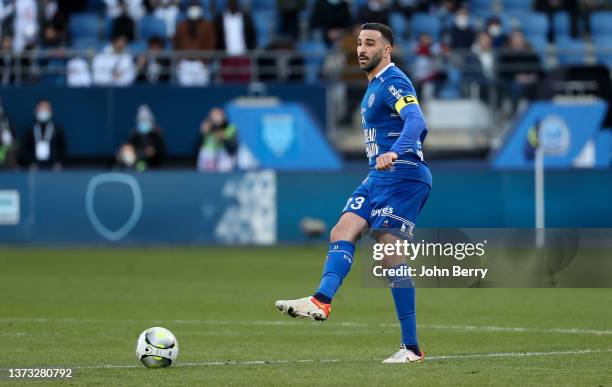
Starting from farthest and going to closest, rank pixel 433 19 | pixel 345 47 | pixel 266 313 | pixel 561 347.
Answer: pixel 433 19 → pixel 345 47 → pixel 266 313 → pixel 561 347

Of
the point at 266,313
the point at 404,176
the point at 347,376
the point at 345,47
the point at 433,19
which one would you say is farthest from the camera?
the point at 433,19

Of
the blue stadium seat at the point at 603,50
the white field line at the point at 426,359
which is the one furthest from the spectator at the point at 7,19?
the white field line at the point at 426,359

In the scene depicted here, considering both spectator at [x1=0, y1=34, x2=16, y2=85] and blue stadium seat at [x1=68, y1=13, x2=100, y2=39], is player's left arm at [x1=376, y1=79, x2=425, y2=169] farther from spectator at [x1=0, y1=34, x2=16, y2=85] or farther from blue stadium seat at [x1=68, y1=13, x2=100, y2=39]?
blue stadium seat at [x1=68, y1=13, x2=100, y2=39]

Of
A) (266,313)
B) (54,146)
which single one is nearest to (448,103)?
(54,146)

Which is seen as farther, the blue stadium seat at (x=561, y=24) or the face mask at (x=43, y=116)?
the blue stadium seat at (x=561, y=24)

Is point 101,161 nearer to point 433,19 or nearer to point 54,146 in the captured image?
point 54,146

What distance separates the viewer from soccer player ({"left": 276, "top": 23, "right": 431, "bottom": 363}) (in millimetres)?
9836

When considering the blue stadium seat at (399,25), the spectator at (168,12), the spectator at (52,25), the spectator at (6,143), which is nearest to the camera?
the spectator at (6,143)

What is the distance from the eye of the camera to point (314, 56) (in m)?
26.6

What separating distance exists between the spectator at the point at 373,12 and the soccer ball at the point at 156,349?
16.5 metres

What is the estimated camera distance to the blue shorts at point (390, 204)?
9.91 metres

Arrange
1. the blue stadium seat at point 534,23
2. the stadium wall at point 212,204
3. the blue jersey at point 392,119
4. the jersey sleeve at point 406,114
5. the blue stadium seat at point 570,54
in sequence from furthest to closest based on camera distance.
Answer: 1. the blue stadium seat at point 534,23
2. the blue stadium seat at point 570,54
3. the stadium wall at point 212,204
4. the blue jersey at point 392,119
5. the jersey sleeve at point 406,114

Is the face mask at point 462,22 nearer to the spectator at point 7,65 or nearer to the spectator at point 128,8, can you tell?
the spectator at point 128,8

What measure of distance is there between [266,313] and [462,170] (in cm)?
1017
